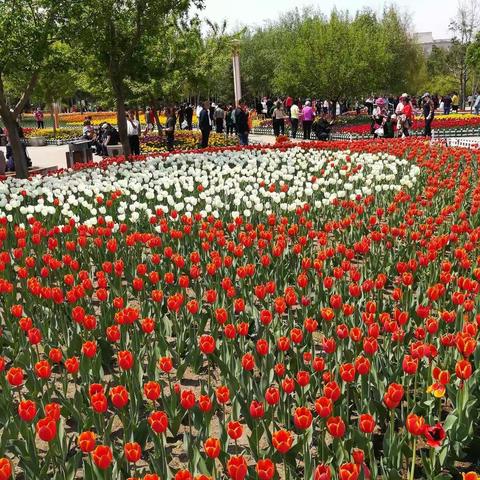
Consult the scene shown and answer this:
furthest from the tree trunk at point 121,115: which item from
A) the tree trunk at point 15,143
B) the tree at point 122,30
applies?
the tree trunk at point 15,143

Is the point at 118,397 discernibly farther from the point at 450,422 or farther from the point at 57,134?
the point at 57,134

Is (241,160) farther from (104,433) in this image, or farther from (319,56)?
(319,56)

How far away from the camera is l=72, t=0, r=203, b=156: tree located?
14.5 meters

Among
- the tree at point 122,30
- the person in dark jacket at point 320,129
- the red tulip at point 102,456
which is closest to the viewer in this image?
the red tulip at point 102,456

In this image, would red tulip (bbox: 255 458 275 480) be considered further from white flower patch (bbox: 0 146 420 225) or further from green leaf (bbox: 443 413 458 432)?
white flower patch (bbox: 0 146 420 225)

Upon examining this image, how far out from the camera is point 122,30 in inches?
617

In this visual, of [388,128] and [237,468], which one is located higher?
[388,128]

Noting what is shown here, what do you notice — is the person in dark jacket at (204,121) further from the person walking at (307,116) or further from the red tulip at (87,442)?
the red tulip at (87,442)

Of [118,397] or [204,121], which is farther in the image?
[204,121]

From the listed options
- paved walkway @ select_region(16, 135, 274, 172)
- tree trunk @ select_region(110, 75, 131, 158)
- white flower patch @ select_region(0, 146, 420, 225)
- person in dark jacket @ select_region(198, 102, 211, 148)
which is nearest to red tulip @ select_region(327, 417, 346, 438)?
white flower patch @ select_region(0, 146, 420, 225)

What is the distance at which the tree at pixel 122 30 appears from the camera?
47.4 feet

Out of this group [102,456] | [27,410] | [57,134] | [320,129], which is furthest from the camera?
[57,134]

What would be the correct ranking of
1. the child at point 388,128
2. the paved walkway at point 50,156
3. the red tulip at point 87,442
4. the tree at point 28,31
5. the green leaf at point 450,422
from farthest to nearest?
the paved walkway at point 50,156 < the child at point 388,128 < the tree at point 28,31 < the green leaf at point 450,422 < the red tulip at point 87,442

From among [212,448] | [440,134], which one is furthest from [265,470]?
[440,134]
